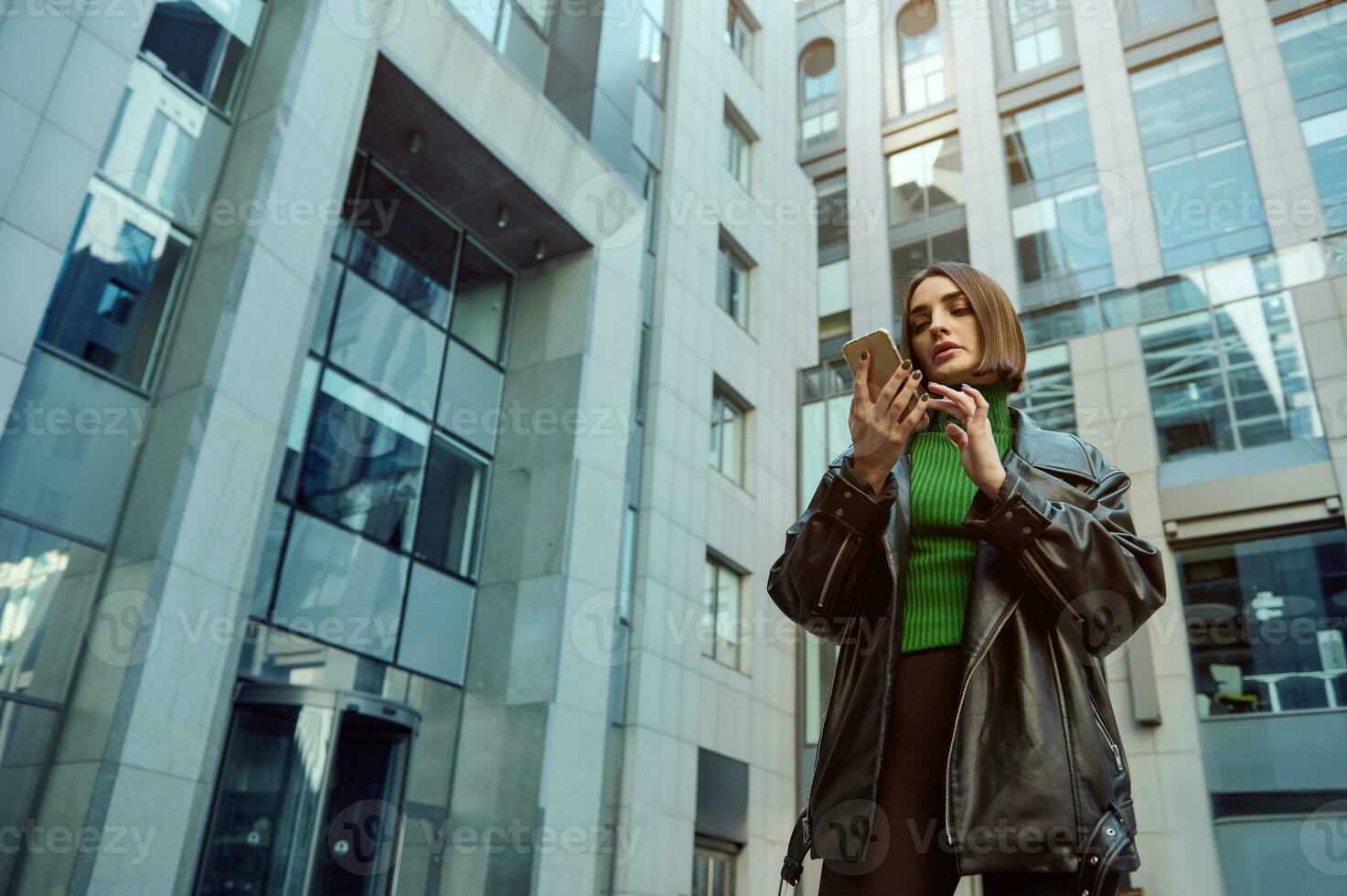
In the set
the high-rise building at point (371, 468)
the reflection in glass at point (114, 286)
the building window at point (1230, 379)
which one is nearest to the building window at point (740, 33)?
the high-rise building at point (371, 468)

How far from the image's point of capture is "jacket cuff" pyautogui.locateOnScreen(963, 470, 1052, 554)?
6.17 ft

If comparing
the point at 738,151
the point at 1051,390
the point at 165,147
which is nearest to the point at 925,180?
the point at 738,151

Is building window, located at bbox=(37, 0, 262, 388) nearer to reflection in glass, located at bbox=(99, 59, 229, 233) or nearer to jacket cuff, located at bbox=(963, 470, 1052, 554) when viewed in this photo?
reflection in glass, located at bbox=(99, 59, 229, 233)

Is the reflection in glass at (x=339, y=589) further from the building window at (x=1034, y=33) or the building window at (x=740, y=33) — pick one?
the building window at (x=1034, y=33)

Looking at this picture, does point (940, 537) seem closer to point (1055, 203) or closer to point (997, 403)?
point (997, 403)

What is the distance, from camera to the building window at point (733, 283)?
22109 millimetres

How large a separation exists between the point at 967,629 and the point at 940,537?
27cm

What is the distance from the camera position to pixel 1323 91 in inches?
892

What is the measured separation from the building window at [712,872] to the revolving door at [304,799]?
22.3 feet

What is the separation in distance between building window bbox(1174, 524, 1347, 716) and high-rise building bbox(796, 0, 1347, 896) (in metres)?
0.04

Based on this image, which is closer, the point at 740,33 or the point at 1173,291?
Answer: the point at 1173,291

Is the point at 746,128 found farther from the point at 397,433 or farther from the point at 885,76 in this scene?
the point at 397,433

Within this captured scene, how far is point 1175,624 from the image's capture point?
672 inches

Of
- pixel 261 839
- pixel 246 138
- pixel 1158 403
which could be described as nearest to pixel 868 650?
pixel 261 839
